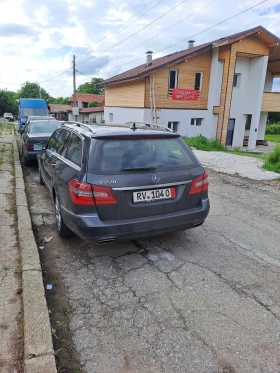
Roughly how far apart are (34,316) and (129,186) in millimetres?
1499

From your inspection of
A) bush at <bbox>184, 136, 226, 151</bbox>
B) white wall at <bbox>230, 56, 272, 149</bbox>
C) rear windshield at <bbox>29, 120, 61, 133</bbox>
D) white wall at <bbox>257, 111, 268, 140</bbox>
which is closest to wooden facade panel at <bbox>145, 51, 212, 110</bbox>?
white wall at <bbox>230, 56, 272, 149</bbox>

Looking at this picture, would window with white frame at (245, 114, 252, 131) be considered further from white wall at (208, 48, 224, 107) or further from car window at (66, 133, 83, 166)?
car window at (66, 133, 83, 166)

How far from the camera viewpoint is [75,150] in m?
3.65

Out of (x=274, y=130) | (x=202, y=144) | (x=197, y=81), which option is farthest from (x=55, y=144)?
(x=274, y=130)

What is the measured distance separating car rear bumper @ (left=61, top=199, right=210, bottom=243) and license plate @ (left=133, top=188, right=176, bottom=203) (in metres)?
0.21

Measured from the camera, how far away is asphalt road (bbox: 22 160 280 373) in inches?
83.0

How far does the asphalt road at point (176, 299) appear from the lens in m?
2.11

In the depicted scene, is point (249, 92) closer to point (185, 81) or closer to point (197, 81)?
point (197, 81)

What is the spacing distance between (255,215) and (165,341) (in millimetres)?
3651

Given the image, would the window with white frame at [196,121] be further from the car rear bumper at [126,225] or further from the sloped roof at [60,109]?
the sloped roof at [60,109]

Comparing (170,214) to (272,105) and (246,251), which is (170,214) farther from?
(272,105)

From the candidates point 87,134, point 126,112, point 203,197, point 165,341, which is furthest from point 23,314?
point 126,112

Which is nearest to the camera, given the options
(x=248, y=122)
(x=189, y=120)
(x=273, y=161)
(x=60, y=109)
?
(x=273, y=161)

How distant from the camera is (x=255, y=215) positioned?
5246mm
